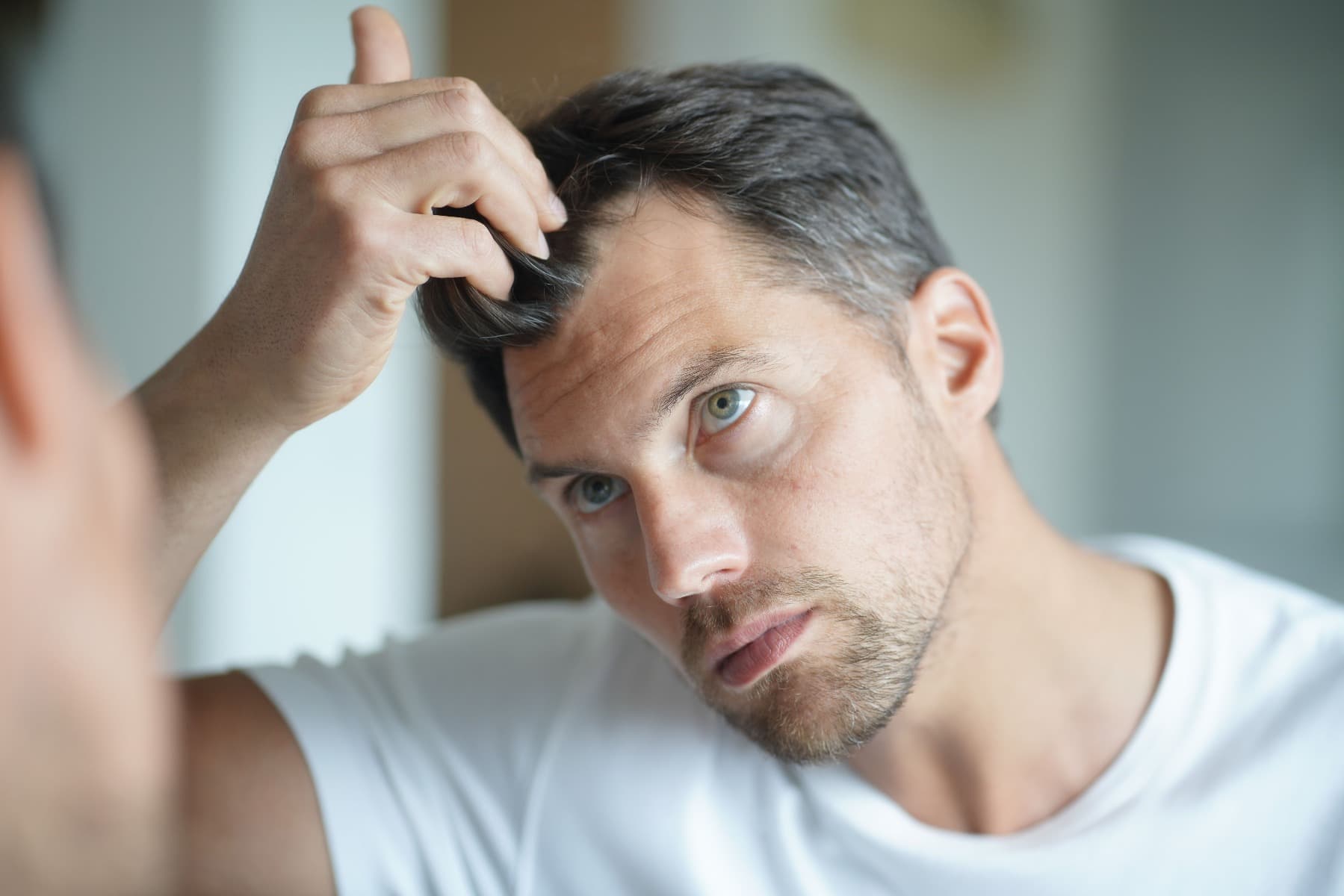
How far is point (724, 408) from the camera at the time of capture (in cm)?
98

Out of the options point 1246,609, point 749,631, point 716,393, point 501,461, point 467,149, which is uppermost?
point 467,149

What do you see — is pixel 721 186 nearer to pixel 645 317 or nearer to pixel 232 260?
pixel 645 317

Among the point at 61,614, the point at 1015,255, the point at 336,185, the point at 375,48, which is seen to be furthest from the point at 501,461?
the point at 61,614

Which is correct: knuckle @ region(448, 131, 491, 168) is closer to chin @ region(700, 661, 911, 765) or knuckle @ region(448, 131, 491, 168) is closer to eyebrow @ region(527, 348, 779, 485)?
eyebrow @ region(527, 348, 779, 485)

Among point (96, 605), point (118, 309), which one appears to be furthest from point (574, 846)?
point (118, 309)

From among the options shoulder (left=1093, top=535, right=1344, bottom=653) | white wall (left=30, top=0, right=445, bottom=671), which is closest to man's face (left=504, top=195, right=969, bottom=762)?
shoulder (left=1093, top=535, right=1344, bottom=653)

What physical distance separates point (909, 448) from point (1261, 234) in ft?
6.44

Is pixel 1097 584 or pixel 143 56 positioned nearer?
pixel 1097 584

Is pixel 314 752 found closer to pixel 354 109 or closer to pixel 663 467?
pixel 663 467

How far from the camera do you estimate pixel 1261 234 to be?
251 cm

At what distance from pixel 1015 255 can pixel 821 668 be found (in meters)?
2.15

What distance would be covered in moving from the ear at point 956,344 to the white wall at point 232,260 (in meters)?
1.12

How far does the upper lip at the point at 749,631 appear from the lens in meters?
0.96

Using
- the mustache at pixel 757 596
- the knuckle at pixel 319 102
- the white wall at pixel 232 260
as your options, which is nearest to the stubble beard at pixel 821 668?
the mustache at pixel 757 596
